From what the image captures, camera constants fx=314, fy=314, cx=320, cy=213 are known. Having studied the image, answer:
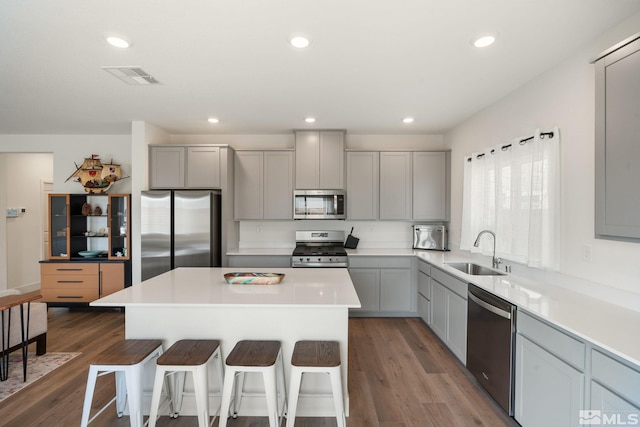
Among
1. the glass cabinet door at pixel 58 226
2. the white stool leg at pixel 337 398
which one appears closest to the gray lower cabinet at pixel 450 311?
the white stool leg at pixel 337 398

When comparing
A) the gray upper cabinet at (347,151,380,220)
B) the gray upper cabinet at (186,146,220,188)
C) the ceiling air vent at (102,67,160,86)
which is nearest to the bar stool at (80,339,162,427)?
the ceiling air vent at (102,67,160,86)

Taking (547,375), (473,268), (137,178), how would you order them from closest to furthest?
(547,375) < (473,268) < (137,178)

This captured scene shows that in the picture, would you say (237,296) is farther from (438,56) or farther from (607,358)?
(438,56)

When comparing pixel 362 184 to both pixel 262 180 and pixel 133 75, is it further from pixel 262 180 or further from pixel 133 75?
pixel 133 75

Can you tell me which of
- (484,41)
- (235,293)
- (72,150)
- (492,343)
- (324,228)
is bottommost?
(492,343)

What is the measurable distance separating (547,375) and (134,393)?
2.36m

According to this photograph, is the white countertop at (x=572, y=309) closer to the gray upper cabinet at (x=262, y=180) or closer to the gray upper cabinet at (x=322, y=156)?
the gray upper cabinet at (x=322, y=156)

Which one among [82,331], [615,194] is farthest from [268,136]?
[615,194]

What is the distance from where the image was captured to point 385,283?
4.26m

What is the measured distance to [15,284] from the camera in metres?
5.45

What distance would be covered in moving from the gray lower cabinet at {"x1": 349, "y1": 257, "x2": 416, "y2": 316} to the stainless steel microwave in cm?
72

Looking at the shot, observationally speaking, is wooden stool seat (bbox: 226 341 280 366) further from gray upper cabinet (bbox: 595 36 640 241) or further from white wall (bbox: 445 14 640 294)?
white wall (bbox: 445 14 640 294)

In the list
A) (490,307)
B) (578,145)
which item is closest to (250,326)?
(490,307)

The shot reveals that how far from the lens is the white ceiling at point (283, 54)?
5.98 feet
